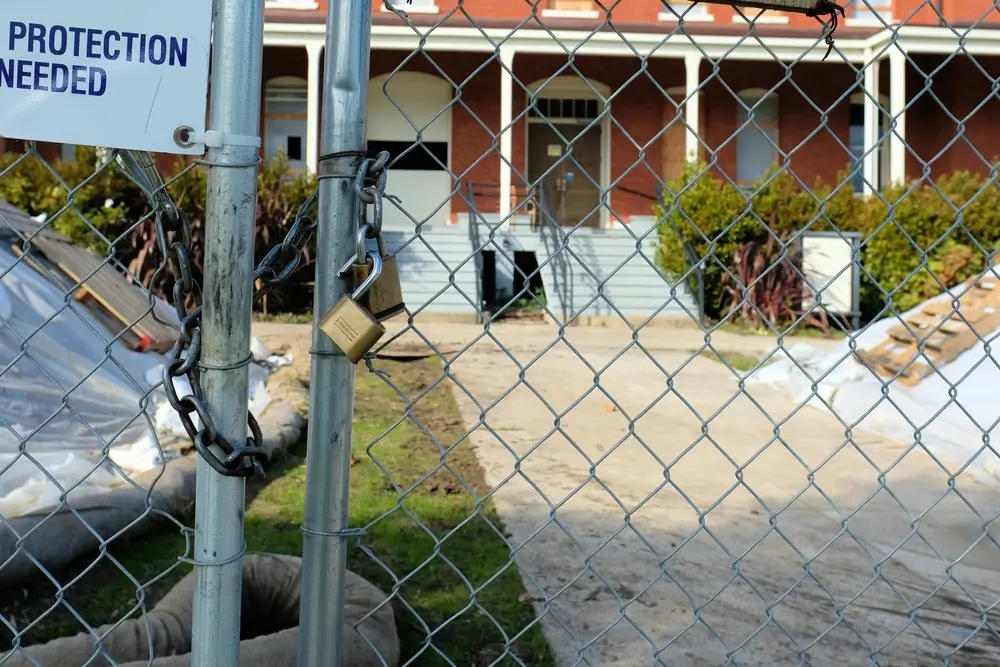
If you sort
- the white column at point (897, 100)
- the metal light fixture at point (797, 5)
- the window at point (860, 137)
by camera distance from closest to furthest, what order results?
the metal light fixture at point (797, 5), the white column at point (897, 100), the window at point (860, 137)

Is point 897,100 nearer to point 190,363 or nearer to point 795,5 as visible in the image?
point 795,5

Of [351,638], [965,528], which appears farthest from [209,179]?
[965,528]

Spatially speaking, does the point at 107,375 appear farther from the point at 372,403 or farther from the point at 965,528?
the point at 965,528

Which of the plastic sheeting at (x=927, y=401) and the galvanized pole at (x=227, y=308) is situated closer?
the galvanized pole at (x=227, y=308)

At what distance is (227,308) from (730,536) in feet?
10.3

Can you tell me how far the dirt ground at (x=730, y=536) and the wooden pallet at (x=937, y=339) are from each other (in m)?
0.97

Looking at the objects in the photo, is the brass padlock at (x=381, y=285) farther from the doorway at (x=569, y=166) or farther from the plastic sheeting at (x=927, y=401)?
the doorway at (x=569, y=166)

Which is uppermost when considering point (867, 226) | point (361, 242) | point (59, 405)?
point (361, 242)

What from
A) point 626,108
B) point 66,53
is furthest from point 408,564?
point 626,108

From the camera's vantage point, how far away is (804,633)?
2875mm

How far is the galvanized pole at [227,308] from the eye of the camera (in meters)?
1.22

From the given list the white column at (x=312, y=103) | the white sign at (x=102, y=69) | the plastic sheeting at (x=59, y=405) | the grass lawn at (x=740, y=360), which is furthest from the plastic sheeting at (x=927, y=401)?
the white column at (x=312, y=103)

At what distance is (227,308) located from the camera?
4.14 feet

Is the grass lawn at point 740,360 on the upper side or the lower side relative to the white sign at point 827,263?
lower
